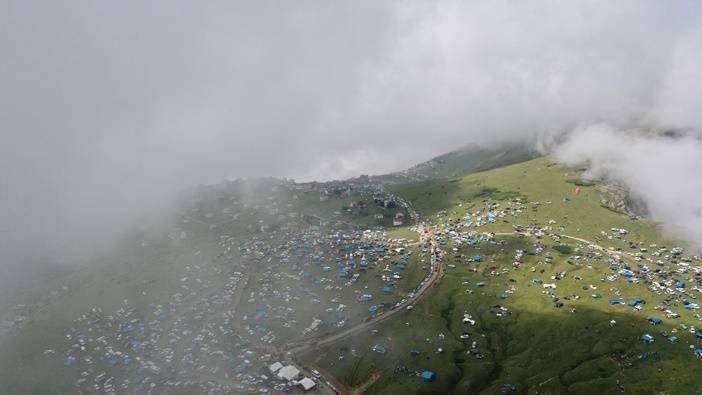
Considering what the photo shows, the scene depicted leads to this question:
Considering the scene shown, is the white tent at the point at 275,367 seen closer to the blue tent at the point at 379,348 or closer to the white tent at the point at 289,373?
the white tent at the point at 289,373

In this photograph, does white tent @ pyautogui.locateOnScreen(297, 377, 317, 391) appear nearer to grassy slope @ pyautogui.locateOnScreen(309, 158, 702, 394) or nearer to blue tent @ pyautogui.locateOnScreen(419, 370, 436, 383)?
grassy slope @ pyautogui.locateOnScreen(309, 158, 702, 394)

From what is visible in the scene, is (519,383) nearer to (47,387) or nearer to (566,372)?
(566,372)

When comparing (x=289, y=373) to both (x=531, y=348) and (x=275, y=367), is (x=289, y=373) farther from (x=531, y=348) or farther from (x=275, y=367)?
(x=531, y=348)

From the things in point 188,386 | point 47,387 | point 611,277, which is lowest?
point 611,277

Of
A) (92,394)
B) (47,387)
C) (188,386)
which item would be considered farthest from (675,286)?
(47,387)

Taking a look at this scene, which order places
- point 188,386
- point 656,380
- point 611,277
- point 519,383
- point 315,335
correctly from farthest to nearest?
1. point 611,277
2. point 315,335
3. point 188,386
4. point 519,383
5. point 656,380

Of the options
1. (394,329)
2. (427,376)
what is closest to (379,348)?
(394,329)

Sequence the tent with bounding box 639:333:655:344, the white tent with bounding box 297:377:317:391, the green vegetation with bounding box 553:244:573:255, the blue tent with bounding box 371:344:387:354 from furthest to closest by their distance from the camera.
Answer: the green vegetation with bounding box 553:244:573:255 → the blue tent with bounding box 371:344:387:354 → the white tent with bounding box 297:377:317:391 → the tent with bounding box 639:333:655:344

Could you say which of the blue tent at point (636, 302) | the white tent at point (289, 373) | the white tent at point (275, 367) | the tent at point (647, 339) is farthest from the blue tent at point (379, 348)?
the blue tent at point (636, 302)

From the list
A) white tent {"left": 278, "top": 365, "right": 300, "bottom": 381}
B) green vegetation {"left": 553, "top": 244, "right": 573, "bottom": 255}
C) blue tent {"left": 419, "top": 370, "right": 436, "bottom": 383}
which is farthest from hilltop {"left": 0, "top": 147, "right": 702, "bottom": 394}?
white tent {"left": 278, "top": 365, "right": 300, "bottom": 381}
